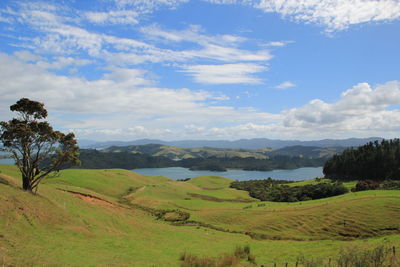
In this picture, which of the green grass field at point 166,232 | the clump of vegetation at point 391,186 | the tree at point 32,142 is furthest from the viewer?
the clump of vegetation at point 391,186

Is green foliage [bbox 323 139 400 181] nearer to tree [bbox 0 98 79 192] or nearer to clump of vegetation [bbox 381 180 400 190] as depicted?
clump of vegetation [bbox 381 180 400 190]

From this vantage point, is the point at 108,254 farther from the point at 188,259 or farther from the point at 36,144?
the point at 36,144

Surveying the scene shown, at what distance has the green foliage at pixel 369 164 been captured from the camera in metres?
105

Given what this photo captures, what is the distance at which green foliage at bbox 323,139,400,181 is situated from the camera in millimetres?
104938

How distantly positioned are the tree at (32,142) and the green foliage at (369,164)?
11284 centimetres

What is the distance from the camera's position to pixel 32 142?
103 ft

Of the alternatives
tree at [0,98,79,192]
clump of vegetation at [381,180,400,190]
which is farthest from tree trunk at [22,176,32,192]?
clump of vegetation at [381,180,400,190]

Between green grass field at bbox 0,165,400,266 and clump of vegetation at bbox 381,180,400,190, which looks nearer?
green grass field at bbox 0,165,400,266

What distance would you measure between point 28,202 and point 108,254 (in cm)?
1230

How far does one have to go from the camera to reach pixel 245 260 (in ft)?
70.0

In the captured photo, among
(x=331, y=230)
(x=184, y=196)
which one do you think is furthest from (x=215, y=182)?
(x=331, y=230)

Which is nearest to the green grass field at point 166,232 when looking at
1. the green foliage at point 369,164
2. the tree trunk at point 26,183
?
the tree trunk at point 26,183

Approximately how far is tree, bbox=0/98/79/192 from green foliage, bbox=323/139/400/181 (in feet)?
370

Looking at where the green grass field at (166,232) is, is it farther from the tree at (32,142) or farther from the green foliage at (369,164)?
the green foliage at (369,164)
